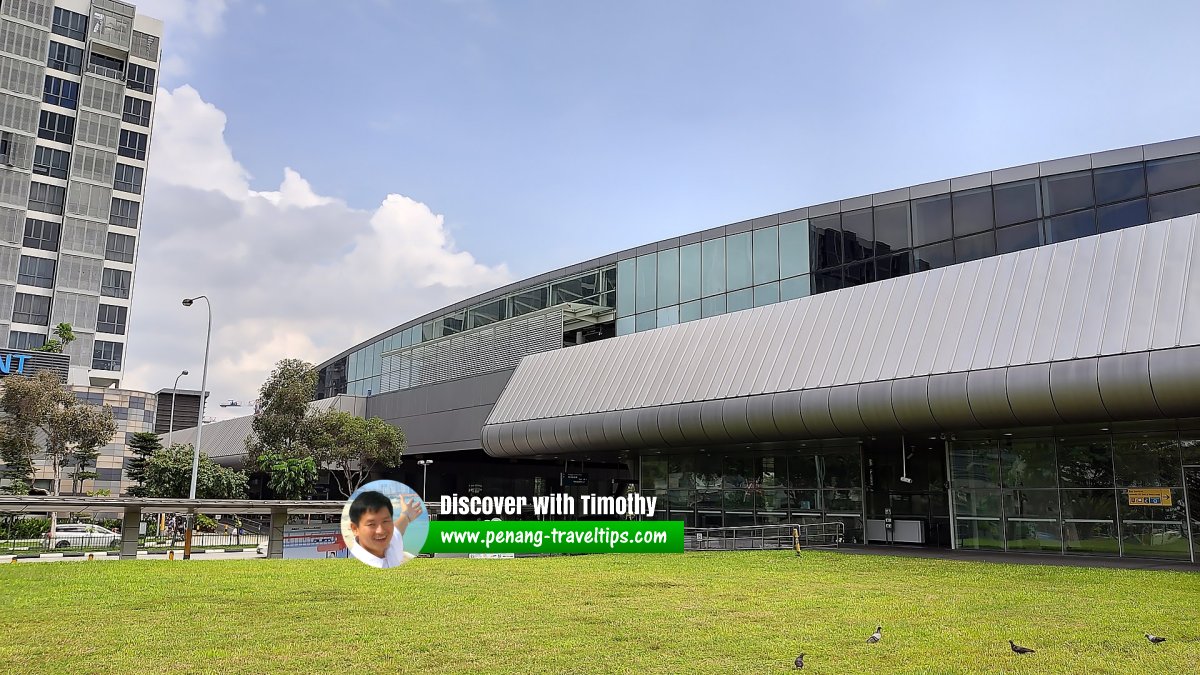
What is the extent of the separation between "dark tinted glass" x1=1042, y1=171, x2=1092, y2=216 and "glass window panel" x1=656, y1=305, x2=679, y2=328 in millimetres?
13466

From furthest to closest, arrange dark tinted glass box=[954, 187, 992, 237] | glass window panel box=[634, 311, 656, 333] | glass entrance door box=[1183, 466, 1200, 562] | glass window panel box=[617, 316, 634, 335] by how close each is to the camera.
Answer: glass window panel box=[617, 316, 634, 335], glass window panel box=[634, 311, 656, 333], dark tinted glass box=[954, 187, 992, 237], glass entrance door box=[1183, 466, 1200, 562]

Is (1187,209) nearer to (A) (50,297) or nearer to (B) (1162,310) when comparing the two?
(B) (1162,310)

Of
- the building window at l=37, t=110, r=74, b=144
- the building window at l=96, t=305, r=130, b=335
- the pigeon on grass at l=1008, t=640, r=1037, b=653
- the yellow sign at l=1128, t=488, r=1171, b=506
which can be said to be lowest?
the pigeon on grass at l=1008, t=640, r=1037, b=653

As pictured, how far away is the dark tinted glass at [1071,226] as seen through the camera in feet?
84.4

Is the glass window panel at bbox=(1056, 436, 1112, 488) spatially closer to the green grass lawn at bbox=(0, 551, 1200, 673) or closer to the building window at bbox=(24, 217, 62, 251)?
the green grass lawn at bbox=(0, 551, 1200, 673)

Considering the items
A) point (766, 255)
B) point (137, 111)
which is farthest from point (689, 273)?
point (137, 111)

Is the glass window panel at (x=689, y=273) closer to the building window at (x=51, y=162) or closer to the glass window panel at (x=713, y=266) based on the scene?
the glass window panel at (x=713, y=266)

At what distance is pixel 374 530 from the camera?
571 inches

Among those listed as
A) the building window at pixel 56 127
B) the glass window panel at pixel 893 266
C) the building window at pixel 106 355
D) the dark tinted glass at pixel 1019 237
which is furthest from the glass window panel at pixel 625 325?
the building window at pixel 56 127

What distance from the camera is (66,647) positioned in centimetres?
1018

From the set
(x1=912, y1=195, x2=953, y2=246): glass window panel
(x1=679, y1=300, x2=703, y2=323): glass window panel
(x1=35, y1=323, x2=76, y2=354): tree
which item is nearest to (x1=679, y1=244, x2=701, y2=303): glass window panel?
(x1=679, y1=300, x2=703, y2=323): glass window panel

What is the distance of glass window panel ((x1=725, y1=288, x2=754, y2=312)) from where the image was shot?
32.4 meters

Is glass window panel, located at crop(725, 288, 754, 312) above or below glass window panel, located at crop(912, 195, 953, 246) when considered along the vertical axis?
below

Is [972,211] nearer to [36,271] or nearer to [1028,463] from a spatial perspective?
[1028,463]
